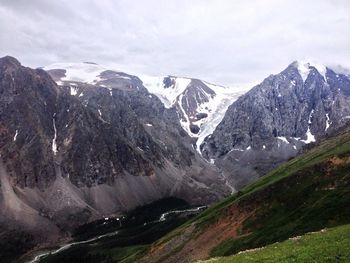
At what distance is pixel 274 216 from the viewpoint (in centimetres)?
8475

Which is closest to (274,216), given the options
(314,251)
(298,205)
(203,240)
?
(298,205)

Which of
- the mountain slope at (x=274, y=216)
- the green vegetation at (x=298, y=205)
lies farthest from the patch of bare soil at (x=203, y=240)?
the green vegetation at (x=298, y=205)

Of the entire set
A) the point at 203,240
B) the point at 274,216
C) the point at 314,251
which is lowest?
the point at 203,240

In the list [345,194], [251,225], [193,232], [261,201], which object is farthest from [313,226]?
[193,232]

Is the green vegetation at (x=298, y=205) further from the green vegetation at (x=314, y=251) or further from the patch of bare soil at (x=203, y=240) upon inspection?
the green vegetation at (x=314, y=251)

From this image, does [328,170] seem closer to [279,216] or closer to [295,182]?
[295,182]

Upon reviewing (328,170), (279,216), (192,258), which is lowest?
(192,258)

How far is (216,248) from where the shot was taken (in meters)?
86.4

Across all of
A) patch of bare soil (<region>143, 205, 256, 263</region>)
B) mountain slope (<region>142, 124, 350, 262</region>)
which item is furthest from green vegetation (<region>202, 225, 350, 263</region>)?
patch of bare soil (<region>143, 205, 256, 263</region>)

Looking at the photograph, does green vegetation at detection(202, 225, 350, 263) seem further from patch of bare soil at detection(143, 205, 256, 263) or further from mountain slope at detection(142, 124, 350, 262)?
patch of bare soil at detection(143, 205, 256, 263)

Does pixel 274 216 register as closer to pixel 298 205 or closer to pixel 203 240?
pixel 298 205

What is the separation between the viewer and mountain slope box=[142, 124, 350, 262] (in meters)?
73.9

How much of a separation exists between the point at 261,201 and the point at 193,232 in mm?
18847

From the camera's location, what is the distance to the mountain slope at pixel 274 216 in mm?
73938
